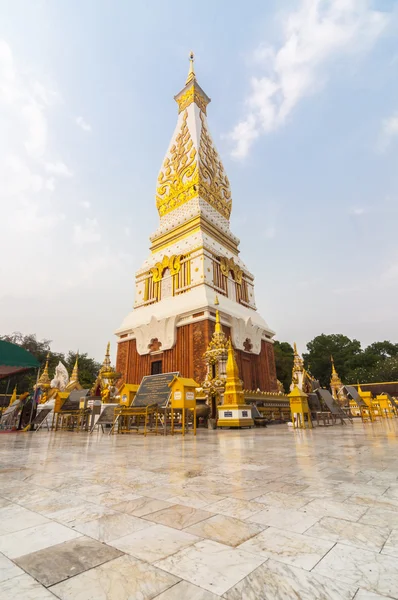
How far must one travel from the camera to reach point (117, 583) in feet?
4.02

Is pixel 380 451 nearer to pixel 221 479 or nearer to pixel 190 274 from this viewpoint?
pixel 221 479

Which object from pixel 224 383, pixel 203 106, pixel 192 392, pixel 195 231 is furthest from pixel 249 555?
pixel 203 106

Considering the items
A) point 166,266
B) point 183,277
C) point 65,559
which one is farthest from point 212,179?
point 65,559

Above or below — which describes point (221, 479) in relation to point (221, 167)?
below

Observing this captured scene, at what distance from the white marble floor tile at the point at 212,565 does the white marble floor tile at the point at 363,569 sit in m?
0.29

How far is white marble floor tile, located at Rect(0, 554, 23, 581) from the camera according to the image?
1.29 meters

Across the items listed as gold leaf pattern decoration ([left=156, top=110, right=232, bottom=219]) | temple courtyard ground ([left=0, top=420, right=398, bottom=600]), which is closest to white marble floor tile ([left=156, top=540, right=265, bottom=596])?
temple courtyard ground ([left=0, top=420, right=398, bottom=600])

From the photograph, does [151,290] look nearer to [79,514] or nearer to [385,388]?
[79,514]

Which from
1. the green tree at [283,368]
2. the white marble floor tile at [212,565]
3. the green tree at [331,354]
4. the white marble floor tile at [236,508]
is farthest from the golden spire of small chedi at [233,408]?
the green tree at [331,354]

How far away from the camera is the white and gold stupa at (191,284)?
1677cm

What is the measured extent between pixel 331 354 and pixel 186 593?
47.6m

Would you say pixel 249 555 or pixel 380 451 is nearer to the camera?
pixel 249 555

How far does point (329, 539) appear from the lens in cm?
160

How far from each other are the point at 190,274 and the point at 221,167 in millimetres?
11733
